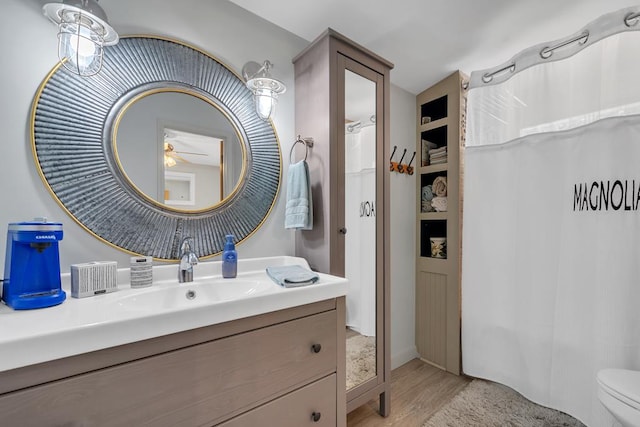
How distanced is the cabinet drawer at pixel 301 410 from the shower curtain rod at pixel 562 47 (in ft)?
6.80

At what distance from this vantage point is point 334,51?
4.71 feet

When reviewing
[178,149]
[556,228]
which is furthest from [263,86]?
[556,228]

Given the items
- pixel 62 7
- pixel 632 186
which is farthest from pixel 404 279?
pixel 62 7

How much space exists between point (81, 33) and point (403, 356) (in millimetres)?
2665

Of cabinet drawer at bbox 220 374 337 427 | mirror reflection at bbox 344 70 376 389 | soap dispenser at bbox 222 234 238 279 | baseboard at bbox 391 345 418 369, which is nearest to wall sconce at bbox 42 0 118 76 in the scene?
soap dispenser at bbox 222 234 238 279

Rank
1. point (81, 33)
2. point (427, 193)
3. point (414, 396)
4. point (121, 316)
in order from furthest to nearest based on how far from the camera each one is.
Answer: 1. point (427, 193)
2. point (414, 396)
3. point (81, 33)
4. point (121, 316)

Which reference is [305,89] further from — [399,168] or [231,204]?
[399,168]

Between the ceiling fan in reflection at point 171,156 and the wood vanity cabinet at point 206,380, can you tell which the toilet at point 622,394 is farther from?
the ceiling fan in reflection at point 171,156

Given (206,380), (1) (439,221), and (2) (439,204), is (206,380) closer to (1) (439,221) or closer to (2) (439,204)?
(2) (439,204)

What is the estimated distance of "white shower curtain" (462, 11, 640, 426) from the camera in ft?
4.41

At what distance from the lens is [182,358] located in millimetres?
800

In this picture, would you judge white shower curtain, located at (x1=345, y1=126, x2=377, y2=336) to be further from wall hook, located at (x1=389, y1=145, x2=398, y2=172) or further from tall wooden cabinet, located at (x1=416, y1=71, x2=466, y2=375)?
tall wooden cabinet, located at (x1=416, y1=71, x2=466, y2=375)

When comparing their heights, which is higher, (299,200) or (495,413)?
(299,200)

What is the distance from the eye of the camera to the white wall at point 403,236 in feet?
7.27
